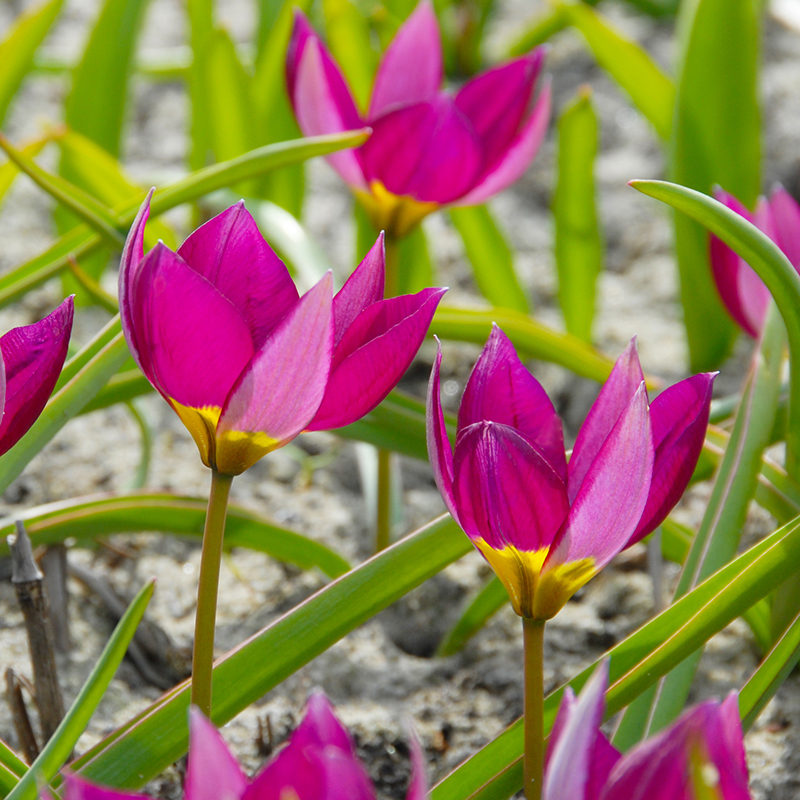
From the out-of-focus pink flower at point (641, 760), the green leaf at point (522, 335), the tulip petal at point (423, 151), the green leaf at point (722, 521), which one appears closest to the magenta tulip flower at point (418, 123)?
the tulip petal at point (423, 151)

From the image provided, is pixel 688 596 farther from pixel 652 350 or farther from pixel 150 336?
pixel 652 350

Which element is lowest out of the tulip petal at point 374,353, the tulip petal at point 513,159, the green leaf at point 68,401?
the tulip petal at point 374,353

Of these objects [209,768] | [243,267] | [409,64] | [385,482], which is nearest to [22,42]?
[409,64]

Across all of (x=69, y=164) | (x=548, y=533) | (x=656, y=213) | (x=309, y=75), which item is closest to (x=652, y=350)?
(x=656, y=213)

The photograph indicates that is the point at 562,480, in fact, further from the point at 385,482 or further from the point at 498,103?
the point at 498,103

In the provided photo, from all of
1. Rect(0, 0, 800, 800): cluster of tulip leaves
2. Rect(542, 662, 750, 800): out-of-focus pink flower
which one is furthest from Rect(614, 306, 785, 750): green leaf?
Rect(542, 662, 750, 800): out-of-focus pink flower

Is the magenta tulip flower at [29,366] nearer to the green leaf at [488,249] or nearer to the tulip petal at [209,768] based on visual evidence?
the tulip petal at [209,768]
